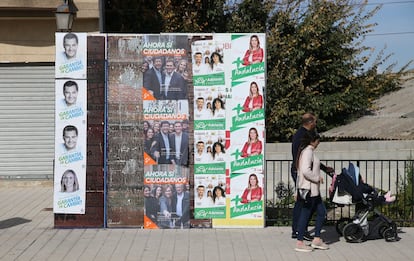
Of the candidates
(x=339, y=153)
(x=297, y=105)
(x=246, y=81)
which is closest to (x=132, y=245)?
(x=246, y=81)

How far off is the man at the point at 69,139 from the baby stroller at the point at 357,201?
375cm

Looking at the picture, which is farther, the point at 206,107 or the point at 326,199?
the point at 326,199

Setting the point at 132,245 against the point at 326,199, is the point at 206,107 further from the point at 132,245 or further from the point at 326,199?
the point at 326,199

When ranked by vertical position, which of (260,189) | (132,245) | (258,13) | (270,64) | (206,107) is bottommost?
(132,245)

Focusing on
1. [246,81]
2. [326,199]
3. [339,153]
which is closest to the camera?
[246,81]

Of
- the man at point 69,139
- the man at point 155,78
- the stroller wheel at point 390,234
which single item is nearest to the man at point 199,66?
the man at point 155,78

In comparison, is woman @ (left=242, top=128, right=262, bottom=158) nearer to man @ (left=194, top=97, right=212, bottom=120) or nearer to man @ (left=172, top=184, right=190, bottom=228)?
man @ (left=194, top=97, right=212, bottom=120)

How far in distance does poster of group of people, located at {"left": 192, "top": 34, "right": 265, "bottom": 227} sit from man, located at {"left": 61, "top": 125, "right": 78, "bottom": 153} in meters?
1.78

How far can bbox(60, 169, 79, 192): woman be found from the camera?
9266 mm

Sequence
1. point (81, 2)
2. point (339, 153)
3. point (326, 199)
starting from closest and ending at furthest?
point (326, 199), point (339, 153), point (81, 2)

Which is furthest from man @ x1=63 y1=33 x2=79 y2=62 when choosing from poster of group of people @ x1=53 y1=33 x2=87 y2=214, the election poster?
the election poster

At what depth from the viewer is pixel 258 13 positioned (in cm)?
2014

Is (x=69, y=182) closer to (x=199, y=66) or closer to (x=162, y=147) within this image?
(x=162, y=147)

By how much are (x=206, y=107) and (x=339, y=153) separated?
177 inches
